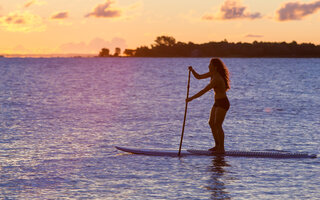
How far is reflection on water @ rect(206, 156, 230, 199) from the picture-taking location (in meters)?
10.3

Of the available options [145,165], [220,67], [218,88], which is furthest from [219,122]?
[145,165]

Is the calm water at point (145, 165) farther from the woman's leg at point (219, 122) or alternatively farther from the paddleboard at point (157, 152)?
the woman's leg at point (219, 122)

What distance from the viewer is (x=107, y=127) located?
22.0 meters

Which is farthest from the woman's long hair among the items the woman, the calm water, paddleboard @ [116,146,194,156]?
paddleboard @ [116,146,194,156]

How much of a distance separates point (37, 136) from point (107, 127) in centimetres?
393

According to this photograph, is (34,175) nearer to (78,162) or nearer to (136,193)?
(78,162)

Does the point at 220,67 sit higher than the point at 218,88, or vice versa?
the point at 220,67

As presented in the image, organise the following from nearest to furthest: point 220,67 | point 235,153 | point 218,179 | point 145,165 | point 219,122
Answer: point 218,179
point 145,165
point 220,67
point 219,122
point 235,153

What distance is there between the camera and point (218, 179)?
11695 mm

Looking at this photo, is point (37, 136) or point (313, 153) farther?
point (37, 136)

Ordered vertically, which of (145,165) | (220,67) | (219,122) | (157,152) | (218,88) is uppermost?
(220,67)

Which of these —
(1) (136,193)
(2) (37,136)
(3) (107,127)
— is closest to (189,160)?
(1) (136,193)

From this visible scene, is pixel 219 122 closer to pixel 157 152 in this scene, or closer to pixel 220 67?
pixel 220 67

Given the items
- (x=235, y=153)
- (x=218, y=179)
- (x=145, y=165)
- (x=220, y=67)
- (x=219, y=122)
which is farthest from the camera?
(x=235, y=153)
